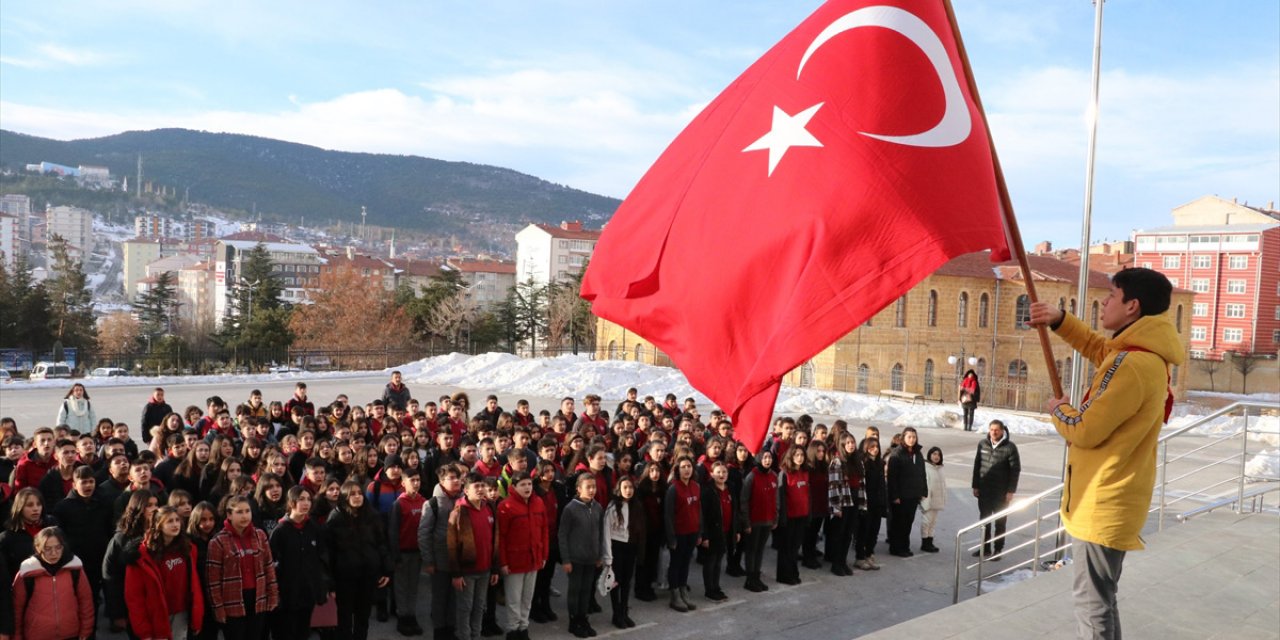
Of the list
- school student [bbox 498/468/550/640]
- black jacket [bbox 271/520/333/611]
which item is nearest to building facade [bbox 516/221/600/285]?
school student [bbox 498/468/550/640]

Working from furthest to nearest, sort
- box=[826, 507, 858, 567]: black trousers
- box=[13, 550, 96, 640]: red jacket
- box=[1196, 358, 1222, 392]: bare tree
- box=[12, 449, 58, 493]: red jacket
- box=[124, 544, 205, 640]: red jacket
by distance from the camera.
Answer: box=[1196, 358, 1222, 392]: bare tree < box=[826, 507, 858, 567]: black trousers < box=[12, 449, 58, 493]: red jacket < box=[124, 544, 205, 640]: red jacket < box=[13, 550, 96, 640]: red jacket

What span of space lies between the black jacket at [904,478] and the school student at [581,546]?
4.98 metres

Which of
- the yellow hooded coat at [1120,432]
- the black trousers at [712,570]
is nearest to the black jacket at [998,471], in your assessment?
the black trousers at [712,570]

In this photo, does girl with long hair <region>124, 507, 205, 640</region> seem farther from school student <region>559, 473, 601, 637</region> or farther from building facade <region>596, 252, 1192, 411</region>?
building facade <region>596, 252, 1192, 411</region>

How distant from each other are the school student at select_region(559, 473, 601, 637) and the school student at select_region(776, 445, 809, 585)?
2.82 metres

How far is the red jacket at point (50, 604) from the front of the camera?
618 cm

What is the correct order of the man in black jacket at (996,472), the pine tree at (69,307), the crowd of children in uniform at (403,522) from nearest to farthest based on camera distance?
the crowd of children in uniform at (403,522) → the man in black jacket at (996,472) → the pine tree at (69,307)

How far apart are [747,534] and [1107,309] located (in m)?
7.36

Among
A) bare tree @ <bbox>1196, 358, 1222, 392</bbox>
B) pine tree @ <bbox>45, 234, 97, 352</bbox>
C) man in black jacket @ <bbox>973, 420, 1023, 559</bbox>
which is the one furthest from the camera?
bare tree @ <bbox>1196, 358, 1222, 392</bbox>

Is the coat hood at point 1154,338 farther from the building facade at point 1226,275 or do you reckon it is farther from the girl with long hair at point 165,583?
the building facade at point 1226,275

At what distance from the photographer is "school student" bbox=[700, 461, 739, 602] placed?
395 inches

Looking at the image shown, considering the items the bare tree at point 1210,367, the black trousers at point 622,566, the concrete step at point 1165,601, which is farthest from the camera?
the bare tree at point 1210,367

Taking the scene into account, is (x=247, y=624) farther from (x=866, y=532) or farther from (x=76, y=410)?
(x=76, y=410)

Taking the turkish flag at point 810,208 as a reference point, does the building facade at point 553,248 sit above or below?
above
